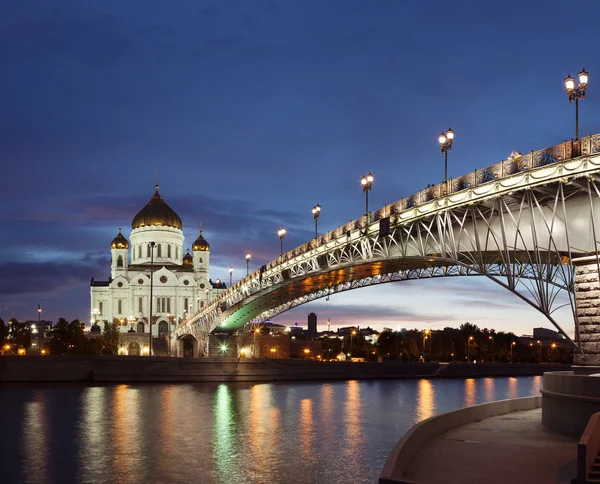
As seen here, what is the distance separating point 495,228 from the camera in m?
35.7

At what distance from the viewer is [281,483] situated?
68.3ft

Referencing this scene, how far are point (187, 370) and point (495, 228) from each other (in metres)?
44.9

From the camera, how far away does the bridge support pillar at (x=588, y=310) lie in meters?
28.1

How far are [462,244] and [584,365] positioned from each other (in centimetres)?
1130

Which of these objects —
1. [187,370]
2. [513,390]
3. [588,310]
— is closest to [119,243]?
[187,370]

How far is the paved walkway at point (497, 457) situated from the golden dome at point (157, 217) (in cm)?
12767

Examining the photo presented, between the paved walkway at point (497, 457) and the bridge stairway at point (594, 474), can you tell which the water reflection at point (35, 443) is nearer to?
the paved walkway at point (497, 457)

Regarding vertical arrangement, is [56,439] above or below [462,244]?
below

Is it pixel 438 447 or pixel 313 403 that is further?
pixel 313 403

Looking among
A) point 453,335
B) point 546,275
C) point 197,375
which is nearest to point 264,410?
point 546,275

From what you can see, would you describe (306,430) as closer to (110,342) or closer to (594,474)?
(594,474)

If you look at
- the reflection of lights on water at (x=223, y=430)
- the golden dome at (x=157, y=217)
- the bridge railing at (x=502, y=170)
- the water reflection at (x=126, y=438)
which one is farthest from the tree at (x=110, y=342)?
the bridge railing at (x=502, y=170)

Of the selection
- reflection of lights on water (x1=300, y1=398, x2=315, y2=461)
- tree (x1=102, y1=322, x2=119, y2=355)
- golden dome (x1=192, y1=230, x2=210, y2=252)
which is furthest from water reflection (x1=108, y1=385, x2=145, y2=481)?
golden dome (x1=192, y1=230, x2=210, y2=252)

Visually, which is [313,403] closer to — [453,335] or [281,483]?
[281,483]
